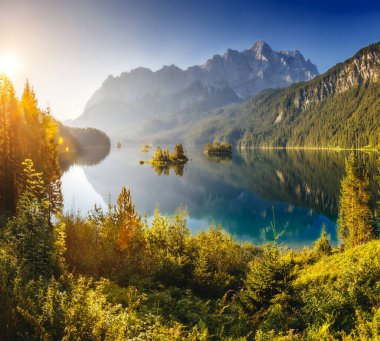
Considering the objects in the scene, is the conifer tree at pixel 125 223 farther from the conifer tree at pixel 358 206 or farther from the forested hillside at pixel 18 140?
the conifer tree at pixel 358 206

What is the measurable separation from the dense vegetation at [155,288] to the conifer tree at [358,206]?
1254cm

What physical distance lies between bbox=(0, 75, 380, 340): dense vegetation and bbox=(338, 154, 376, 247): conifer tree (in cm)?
1254

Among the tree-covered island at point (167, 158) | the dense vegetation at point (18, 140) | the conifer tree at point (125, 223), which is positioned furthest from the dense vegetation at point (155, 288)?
the tree-covered island at point (167, 158)

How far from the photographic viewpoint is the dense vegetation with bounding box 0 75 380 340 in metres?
9.37

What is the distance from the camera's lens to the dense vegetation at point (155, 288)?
9367mm

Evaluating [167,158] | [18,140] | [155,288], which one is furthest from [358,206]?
[167,158]

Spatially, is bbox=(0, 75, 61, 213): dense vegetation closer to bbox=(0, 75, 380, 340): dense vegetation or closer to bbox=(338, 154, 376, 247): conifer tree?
bbox=(0, 75, 380, 340): dense vegetation

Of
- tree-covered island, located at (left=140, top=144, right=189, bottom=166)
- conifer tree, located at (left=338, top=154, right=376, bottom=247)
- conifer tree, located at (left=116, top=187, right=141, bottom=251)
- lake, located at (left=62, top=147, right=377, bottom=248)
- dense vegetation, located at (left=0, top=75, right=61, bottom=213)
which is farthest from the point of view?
tree-covered island, located at (left=140, top=144, right=189, bottom=166)

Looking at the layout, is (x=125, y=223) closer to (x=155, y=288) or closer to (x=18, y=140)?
(x=155, y=288)

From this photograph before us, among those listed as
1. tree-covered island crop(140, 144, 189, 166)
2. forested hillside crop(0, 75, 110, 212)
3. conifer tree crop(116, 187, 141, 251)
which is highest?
tree-covered island crop(140, 144, 189, 166)

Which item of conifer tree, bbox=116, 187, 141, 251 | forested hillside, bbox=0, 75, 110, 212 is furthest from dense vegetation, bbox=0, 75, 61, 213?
conifer tree, bbox=116, 187, 141, 251

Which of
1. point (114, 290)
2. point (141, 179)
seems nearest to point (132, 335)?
point (114, 290)

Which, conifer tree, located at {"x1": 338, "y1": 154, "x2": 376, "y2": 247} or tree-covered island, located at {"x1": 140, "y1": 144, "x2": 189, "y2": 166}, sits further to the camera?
tree-covered island, located at {"x1": 140, "y1": 144, "x2": 189, "y2": 166}

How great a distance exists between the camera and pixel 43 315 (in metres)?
8.88
